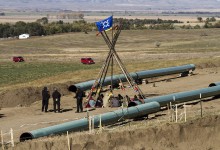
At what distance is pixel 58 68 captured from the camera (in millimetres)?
64938

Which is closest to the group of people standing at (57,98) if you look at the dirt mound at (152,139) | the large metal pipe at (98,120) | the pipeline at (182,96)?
the pipeline at (182,96)

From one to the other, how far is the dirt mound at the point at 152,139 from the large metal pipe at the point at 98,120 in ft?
3.60

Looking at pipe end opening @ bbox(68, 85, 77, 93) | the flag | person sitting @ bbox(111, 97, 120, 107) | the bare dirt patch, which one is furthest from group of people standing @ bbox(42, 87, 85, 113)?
pipe end opening @ bbox(68, 85, 77, 93)

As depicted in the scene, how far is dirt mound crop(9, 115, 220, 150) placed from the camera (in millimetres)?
20766

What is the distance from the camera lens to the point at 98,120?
2447 cm

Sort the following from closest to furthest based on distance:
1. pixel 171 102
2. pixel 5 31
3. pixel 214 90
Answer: pixel 171 102 → pixel 214 90 → pixel 5 31

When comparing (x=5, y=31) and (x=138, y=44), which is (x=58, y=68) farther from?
(x=5, y=31)

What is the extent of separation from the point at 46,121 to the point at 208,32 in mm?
108667

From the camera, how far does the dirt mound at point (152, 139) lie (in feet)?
68.1

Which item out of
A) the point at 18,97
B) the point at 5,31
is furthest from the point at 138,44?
the point at 18,97

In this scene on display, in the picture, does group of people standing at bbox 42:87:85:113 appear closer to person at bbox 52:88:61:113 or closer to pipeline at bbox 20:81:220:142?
person at bbox 52:88:61:113

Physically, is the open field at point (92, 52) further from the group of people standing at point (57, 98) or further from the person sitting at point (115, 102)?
the group of people standing at point (57, 98)

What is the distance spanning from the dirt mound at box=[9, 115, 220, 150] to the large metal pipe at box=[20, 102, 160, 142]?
1.10 metres

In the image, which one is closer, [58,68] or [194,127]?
[194,127]
